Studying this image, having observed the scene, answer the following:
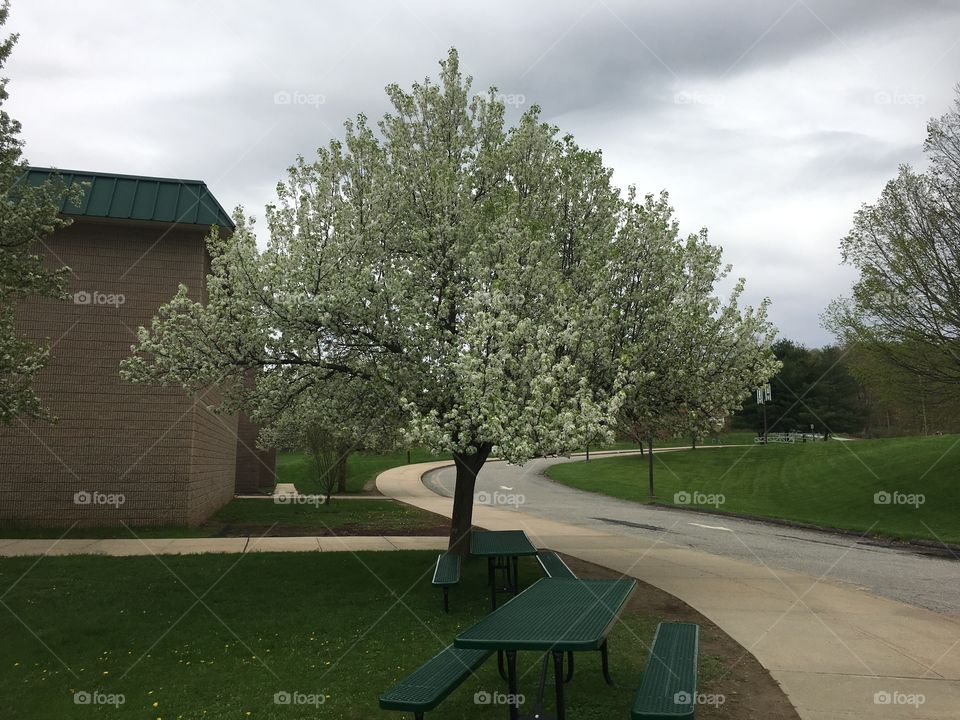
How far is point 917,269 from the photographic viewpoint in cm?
2039

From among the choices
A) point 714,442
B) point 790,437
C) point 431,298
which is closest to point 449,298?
point 431,298

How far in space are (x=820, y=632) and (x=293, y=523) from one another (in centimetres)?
1288

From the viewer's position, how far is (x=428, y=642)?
7.29m

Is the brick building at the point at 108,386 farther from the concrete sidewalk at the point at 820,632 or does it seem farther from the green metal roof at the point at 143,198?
the concrete sidewalk at the point at 820,632

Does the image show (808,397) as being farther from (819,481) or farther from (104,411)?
(104,411)

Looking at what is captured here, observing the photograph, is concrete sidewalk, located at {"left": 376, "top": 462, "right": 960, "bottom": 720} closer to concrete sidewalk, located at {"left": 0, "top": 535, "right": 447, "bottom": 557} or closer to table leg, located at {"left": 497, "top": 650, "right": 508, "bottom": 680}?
table leg, located at {"left": 497, "top": 650, "right": 508, "bottom": 680}

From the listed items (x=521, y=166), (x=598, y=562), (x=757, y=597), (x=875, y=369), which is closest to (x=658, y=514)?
(x=875, y=369)

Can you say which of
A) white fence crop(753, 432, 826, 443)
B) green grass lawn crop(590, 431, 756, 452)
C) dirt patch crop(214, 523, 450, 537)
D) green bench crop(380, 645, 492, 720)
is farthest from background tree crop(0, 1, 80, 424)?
white fence crop(753, 432, 826, 443)

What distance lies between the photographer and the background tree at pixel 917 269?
20.2 meters

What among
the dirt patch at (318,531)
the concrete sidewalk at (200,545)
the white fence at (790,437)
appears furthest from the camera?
Answer: the white fence at (790,437)

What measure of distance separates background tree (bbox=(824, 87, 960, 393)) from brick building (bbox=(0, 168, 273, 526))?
20.2 meters

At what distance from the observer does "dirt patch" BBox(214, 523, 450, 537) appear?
49.6ft

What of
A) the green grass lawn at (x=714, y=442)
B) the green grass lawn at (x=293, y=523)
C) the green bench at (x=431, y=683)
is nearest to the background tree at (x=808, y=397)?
the green grass lawn at (x=714, y=442)

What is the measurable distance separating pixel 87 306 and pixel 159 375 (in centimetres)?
711
